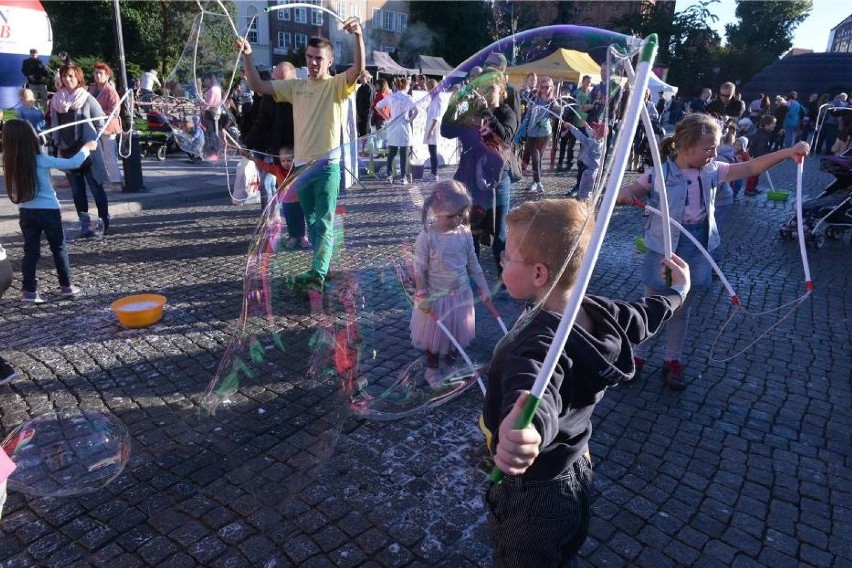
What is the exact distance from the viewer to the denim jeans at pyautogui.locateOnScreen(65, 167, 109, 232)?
6.98 meters

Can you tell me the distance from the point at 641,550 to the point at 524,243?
5.60 feet

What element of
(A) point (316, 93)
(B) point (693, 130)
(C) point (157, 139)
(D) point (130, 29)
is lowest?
(C) point (157, 139)

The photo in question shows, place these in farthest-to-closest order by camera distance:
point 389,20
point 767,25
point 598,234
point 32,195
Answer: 1. point 767,25
2. point 389,20
3. point 32,195
4. point 598,234

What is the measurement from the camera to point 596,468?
308 cm

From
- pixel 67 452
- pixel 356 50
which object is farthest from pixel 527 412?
pixel 356 50

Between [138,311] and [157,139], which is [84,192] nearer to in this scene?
[138,311]

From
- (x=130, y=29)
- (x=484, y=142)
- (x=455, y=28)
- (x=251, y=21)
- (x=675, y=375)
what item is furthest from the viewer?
(x=455, y=28)

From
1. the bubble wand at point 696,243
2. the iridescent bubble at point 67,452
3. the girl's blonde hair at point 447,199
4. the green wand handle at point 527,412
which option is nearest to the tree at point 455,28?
the bubble wand at point 696,243

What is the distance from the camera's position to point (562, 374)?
1528mm

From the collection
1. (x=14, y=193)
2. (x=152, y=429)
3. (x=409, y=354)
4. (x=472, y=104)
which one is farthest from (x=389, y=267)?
(x=14, y=193)

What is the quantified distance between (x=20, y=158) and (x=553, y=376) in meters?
5.04

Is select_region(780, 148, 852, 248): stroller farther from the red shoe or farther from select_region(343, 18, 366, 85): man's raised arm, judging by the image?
select_region(343, 18, 366, 85): man's raised arm

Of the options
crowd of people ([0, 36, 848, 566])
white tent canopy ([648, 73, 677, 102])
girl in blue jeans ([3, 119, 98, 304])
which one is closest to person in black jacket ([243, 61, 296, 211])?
crowd of people ([0, 36, 848, 566])

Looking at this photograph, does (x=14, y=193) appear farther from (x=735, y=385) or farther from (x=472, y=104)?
(x=735, y=385)
